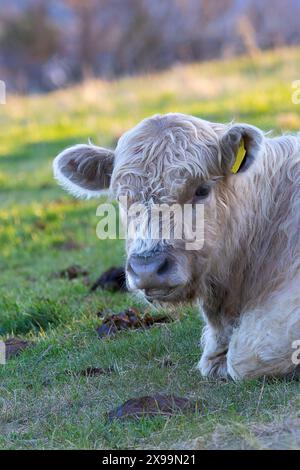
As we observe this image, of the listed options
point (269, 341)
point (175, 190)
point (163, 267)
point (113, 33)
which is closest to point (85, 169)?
point (175, 190)

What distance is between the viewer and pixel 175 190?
5.76 metres

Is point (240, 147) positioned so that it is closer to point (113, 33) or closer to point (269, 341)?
point (269, 341)

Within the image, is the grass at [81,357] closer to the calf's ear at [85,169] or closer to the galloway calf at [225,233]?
the galloway calf at [225,233]

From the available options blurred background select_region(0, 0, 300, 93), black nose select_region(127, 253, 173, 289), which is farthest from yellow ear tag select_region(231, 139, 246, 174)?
blurred background select_region(0, 0, 300, 93)

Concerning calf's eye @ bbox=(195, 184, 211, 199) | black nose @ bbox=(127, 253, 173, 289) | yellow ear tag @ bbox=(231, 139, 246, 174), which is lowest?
black nose @ bbox=(127, 253, 173, 289)

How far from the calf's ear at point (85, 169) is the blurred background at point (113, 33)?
38.0 meters

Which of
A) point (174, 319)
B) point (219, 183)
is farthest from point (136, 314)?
point (219, 183)

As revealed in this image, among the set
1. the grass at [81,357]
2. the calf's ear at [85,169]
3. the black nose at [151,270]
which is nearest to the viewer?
the grass at [81,357]

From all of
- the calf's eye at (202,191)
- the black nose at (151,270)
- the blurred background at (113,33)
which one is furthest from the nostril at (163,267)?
the blurred background at (113,33)

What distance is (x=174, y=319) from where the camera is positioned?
745 centimetres

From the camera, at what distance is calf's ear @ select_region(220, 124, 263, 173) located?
585cm

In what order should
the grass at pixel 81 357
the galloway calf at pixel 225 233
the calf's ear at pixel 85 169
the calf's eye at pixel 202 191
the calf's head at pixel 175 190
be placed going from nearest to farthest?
1. the grass at pixel 81 357
2. the calf's head at pixel 175 190
3. the galloway calf at pixel 225 233
4. the calf's eye at pixel 202 191
5. the calf's ear at pixel 85 169

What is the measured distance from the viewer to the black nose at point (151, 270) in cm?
547

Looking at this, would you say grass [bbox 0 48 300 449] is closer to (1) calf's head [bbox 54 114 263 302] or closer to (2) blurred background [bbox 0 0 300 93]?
(1) calf's head [bbox 54 114 263 302]
